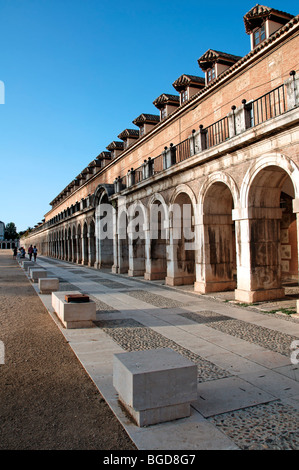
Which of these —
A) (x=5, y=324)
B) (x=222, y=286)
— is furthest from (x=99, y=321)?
(x=222, y=286)

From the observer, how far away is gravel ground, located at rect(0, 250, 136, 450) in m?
3.19

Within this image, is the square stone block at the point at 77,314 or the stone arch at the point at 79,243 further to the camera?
the stone arch at the point at 79,243

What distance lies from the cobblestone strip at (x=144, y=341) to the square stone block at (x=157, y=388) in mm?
1129

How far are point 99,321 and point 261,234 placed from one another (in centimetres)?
588

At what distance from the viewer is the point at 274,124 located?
9086 millimetres

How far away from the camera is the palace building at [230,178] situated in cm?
1035

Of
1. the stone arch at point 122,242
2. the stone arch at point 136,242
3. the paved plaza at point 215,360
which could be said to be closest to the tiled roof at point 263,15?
the paved plaza at point 215,360

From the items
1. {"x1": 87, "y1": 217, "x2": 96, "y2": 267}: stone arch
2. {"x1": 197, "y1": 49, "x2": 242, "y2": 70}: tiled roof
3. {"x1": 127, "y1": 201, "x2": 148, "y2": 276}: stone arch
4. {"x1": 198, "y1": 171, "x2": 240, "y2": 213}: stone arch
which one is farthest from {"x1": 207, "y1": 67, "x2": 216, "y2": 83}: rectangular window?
{"x1": 87, "y1": 217, "x2": 96, "y2": 267}: stone arch

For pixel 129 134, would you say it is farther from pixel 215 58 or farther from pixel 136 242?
pixel 215 58

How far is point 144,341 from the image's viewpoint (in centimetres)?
648

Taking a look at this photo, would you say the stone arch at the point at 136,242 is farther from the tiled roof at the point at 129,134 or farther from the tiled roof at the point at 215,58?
the tiled roof at the point at 129,134

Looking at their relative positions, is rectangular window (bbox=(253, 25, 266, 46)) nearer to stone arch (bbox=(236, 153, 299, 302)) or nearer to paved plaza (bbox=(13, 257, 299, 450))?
stone arch (bbox=(236, 153, 299, 302))

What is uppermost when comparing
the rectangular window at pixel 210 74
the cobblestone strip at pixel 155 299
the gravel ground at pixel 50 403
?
the rectangular window at pixel 210 74

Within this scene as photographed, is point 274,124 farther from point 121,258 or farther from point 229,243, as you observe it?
point 121,258
